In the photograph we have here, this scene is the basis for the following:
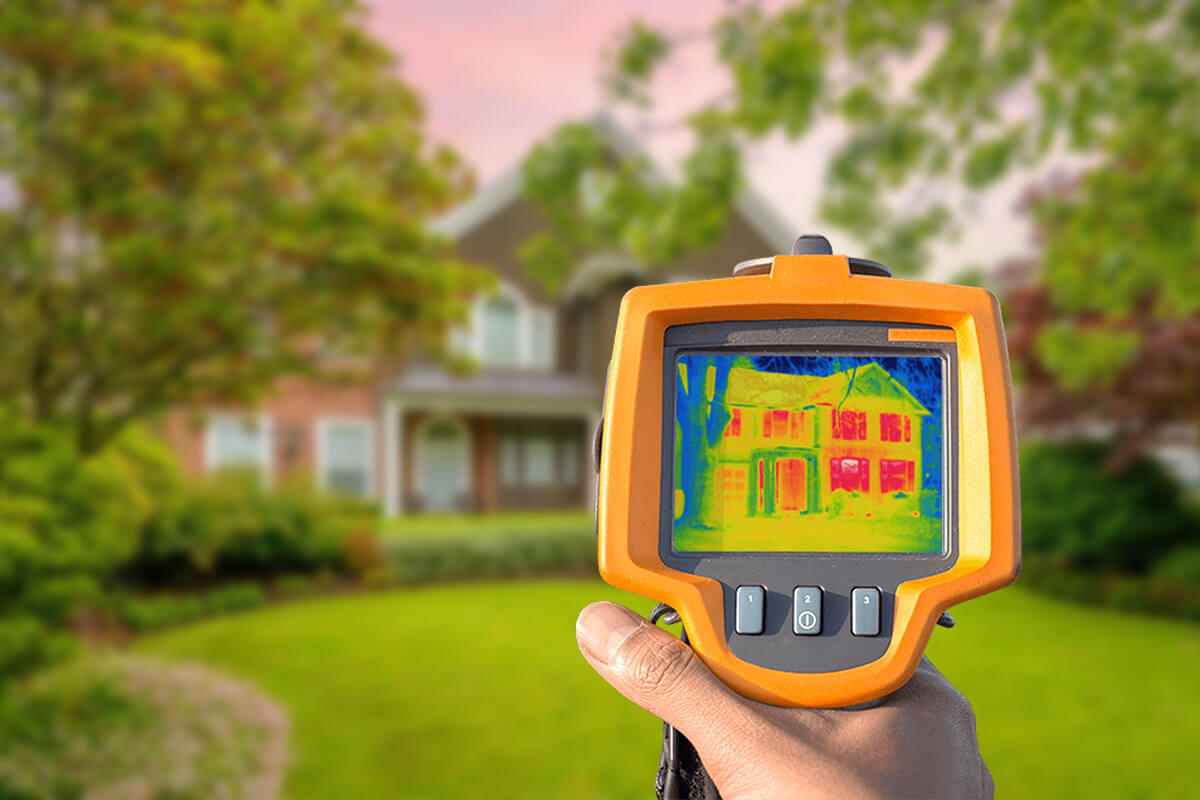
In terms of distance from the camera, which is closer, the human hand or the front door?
the human hand

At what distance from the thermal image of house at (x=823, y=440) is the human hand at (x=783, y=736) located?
163mm

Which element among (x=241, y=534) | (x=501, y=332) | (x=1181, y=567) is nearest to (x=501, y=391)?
(x=501, y=332)

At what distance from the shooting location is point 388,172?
20.9 feet

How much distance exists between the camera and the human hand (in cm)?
76

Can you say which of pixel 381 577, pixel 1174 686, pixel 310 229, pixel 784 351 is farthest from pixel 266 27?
pixel 1174 686

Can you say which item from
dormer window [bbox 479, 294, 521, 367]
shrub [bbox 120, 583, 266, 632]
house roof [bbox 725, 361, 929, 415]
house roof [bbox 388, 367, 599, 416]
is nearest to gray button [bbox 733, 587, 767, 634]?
house roof [bbox 725, 361, 929, 415]

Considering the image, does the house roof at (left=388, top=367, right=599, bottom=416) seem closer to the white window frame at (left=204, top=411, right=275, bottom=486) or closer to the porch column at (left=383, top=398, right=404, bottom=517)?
the porch column at (left=383, top=398, right=404, bottom=517)

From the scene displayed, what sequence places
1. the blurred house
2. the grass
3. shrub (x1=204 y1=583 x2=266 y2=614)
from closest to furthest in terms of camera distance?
shrub (x1=204 y1=583 x2=266 y2=614), the grass, the blurred house

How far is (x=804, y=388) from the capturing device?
860mm

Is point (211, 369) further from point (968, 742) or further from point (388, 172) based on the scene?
point (968, 742)

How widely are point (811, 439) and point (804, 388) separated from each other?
0.17ft

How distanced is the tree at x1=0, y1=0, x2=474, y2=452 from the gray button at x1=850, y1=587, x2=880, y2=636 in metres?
4.70

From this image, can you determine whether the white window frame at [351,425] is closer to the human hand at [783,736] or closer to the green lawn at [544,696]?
the green lawn at [544,696]

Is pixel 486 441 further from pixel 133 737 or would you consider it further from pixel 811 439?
pixel 811 439
